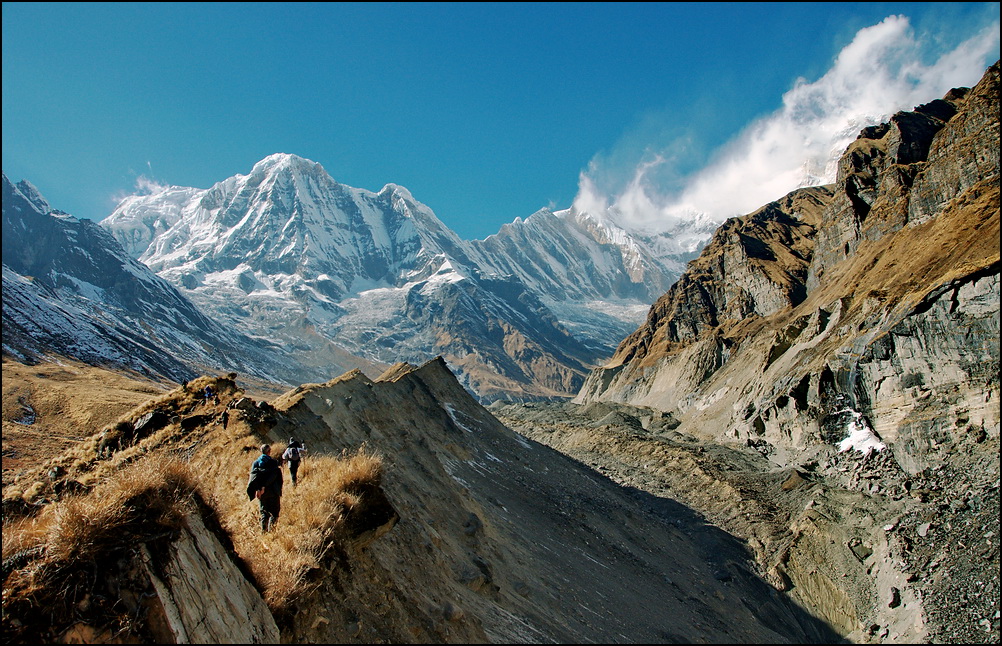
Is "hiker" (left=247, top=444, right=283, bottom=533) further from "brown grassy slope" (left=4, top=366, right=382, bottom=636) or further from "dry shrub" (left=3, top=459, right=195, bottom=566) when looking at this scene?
"dry shrub" (left=3, top=459, right=195, bottom=566)

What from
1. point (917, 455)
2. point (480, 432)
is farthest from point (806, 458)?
point (480, 432)

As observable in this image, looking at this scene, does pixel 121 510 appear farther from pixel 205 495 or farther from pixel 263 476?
pixel 263 476

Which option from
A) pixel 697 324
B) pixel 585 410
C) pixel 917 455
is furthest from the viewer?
pixel 697 324

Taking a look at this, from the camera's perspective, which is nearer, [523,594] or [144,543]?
[144,543]

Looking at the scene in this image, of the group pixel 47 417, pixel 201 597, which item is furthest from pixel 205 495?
pixel 47 417

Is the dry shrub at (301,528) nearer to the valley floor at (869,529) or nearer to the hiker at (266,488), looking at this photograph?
the hiker at (266,488)

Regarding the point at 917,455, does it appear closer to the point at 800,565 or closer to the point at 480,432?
the point at 800,565

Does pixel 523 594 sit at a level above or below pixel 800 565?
above

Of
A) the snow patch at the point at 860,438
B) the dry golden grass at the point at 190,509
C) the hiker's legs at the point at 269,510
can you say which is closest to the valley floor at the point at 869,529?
the snow patch at the point at 860,438
